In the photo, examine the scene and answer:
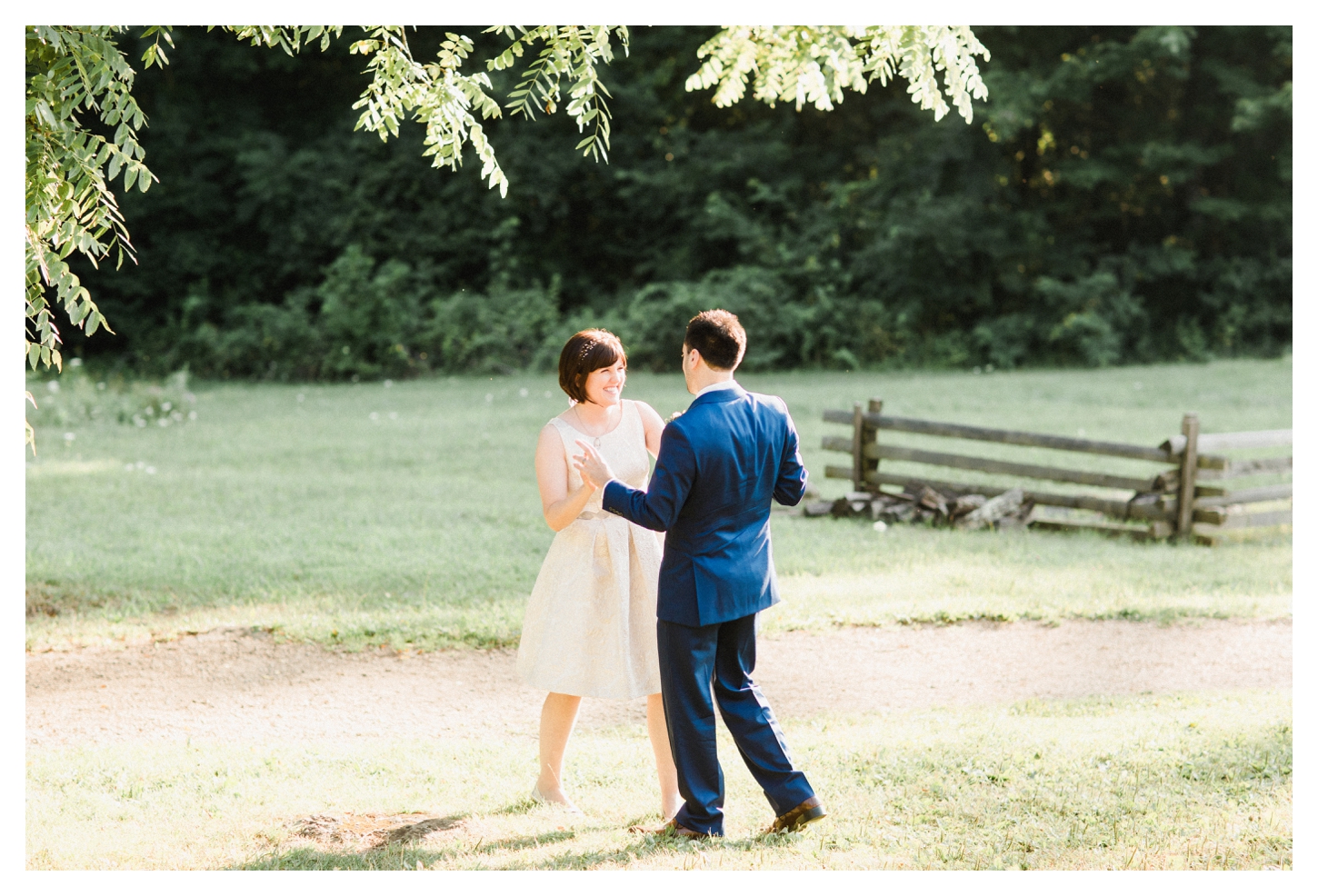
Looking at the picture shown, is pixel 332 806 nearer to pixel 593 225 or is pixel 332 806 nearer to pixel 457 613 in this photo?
pixel 457 613

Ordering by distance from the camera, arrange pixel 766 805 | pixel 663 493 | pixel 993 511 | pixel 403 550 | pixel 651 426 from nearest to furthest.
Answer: pixel 663 493, pixel 651 426, pixel 766 805, pixel 403 550, pixel 993 511

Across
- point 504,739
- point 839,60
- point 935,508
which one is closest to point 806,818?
point 504,739

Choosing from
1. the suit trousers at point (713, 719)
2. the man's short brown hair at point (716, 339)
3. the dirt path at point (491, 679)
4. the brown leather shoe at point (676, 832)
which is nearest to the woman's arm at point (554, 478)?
the suit trousers at point (713, 719)

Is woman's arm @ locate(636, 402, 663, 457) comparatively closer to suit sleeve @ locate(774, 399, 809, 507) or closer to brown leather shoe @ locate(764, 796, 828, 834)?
suit sleeve @ locate(774, 399, 809, 507)

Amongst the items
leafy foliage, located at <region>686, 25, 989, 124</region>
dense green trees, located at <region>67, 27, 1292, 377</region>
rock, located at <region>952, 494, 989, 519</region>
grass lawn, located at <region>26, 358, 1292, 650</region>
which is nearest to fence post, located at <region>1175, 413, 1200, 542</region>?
grass lawn, located at <region>26, 358, 1292, 650</region>

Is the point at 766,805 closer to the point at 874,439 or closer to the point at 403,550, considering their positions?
the point at 403,550

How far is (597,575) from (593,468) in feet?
1.98

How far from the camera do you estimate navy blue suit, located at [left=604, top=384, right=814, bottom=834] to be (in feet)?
12.9

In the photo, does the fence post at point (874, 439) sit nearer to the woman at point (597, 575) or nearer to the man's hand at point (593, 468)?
the woman at point (597, 575)

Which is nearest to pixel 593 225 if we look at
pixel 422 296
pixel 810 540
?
pixel 422 296

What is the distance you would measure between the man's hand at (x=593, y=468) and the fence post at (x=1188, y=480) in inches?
302

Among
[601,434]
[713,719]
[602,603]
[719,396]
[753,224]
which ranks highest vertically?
[753,224]

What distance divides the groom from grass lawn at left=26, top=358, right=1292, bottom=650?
3354 millimetres

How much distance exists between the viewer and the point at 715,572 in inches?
158
